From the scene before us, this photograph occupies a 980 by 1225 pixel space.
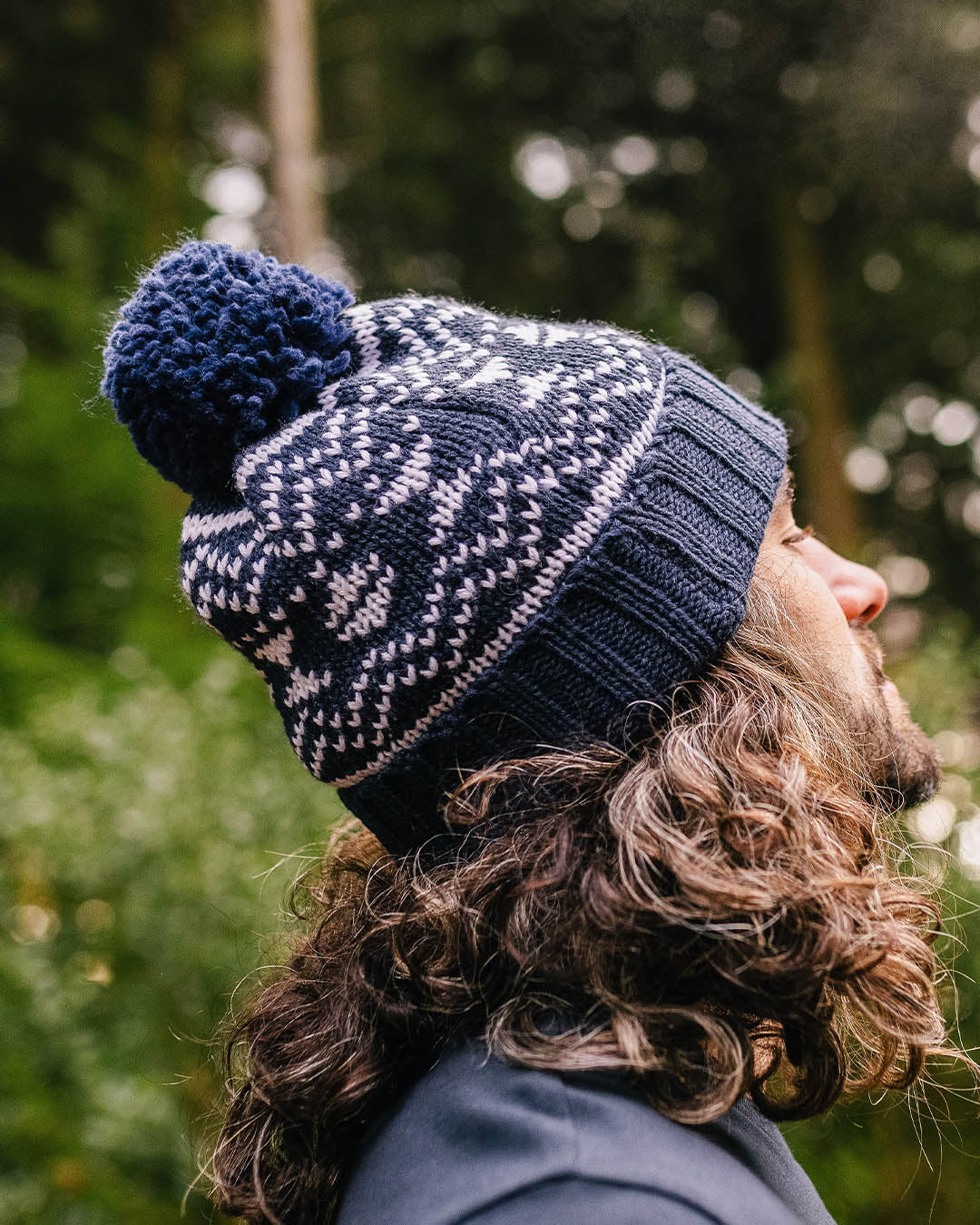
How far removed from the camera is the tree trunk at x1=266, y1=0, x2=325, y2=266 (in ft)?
18.6

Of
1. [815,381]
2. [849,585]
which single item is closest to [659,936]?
[849,585]

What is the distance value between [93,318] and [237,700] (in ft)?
10.0

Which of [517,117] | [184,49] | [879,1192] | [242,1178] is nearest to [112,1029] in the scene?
[242,1178]

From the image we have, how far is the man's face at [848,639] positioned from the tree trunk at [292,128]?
4458mm

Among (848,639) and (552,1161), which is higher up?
(848,639)

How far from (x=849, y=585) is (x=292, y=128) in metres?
5.55

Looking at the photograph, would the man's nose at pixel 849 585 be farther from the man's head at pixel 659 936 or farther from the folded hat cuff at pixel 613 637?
the folded hat cuff at pixel 613 637

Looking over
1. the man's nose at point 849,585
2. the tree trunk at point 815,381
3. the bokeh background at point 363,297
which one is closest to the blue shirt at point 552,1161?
the man's nose at point 849,585

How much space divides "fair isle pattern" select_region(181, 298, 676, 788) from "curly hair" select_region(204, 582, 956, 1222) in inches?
6.8

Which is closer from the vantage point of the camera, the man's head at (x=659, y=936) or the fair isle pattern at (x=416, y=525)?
the man's head at (x=659, y=936)

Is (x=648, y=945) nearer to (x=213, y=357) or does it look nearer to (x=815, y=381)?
(x=213, y=357)

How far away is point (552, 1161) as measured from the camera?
99 cm

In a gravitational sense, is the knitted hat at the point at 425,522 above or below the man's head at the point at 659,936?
above

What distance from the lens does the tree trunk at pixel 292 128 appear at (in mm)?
5672
